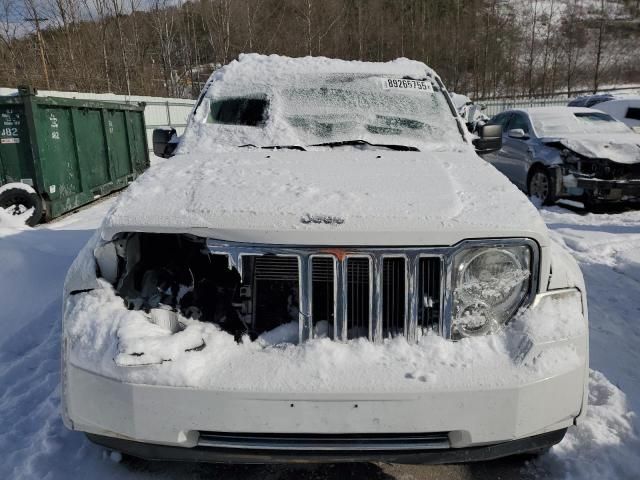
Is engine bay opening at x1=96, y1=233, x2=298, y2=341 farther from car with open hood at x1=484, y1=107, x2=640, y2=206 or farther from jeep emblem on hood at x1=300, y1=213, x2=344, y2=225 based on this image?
car with open hood at x1=484, y1=107, x2=640, y2=206

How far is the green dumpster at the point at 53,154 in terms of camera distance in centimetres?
751

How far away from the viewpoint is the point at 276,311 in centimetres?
207

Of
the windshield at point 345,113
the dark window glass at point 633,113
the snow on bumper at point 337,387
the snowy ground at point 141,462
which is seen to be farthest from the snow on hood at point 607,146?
the dark window glass at point 633,113

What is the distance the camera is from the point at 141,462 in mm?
2295

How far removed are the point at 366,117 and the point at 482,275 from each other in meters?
1.71

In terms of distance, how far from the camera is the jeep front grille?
6.22 feet

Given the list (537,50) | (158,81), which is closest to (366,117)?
(158,81)

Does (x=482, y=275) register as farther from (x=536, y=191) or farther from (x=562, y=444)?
(x=536, y=191)

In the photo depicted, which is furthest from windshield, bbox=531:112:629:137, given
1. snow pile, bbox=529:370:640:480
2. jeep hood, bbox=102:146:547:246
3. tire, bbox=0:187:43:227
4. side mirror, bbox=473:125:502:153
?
tire, bbox=0:187:43:227

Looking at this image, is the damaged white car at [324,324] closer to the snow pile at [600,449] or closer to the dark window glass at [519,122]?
the snow pile at [600,449]

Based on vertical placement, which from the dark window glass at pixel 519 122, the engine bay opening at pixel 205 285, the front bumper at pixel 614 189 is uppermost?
the dark window glass at pixel 519 122

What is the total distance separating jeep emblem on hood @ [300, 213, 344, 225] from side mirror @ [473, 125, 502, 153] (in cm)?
212

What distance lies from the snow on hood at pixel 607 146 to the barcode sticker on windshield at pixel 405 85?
5.20 meters

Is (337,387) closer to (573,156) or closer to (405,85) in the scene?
(405,85)
